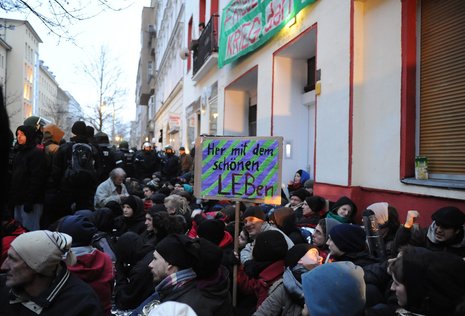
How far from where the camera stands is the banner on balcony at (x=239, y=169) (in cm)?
448

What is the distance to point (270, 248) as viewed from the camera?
3.39m

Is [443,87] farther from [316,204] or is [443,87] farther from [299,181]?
[299,181]

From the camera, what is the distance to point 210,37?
13727 mm

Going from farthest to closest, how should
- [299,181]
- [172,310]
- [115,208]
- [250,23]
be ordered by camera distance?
[250,23]
[299,181]
[115,208]
[172,310]

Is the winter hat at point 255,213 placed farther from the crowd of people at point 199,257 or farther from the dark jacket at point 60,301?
the dark jacket at point 60,301

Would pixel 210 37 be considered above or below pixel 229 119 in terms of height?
above

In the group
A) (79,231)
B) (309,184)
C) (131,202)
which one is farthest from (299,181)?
(79,231)

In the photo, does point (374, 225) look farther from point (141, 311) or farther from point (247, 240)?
point (141, 311)

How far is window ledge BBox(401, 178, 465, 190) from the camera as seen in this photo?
4.47 metres

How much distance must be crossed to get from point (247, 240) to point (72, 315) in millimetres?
2569

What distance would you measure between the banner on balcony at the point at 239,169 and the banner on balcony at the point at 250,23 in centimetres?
393

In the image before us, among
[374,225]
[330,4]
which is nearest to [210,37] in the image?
[330,4]

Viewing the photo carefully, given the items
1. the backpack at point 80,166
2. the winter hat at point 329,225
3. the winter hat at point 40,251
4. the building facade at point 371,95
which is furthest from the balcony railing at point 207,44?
the winter hat at point 40,251

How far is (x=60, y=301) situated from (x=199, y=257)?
88 centimetres
